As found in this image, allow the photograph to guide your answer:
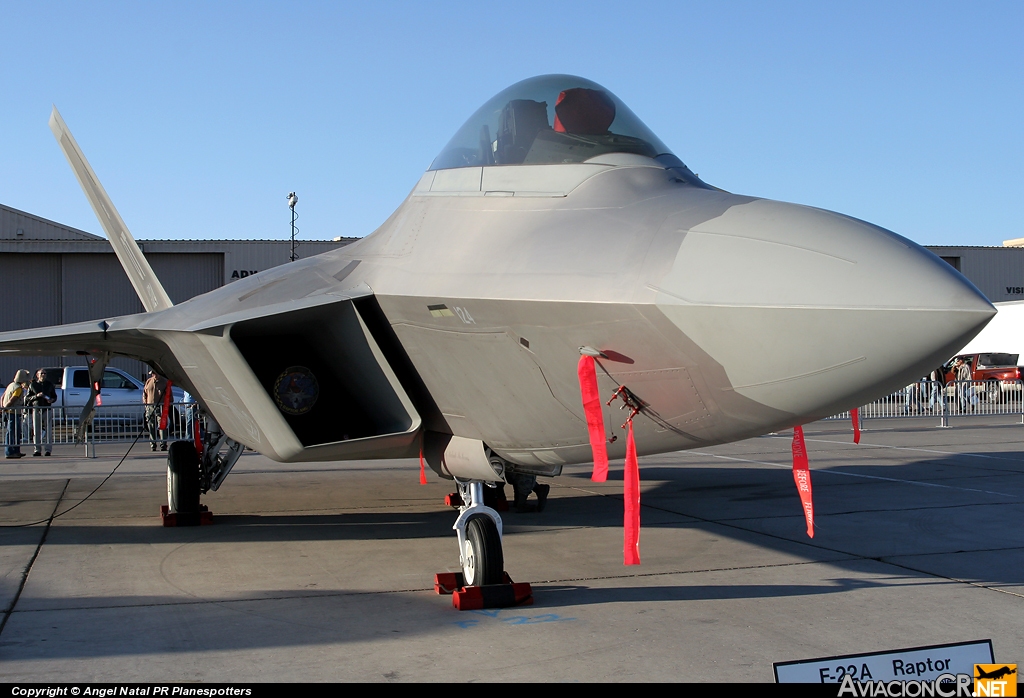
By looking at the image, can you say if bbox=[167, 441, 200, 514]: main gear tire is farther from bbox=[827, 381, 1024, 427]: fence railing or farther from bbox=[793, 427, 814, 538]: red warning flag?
bbox=[827, 381, 1024, 427]: fence railing

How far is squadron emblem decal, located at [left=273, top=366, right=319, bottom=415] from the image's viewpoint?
18.1 feet

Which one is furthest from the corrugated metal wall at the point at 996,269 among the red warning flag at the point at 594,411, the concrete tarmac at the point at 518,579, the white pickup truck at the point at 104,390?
the red warning flag at the point at 594,411

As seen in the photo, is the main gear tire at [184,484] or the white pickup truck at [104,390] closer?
the main gear tire at [184,484]

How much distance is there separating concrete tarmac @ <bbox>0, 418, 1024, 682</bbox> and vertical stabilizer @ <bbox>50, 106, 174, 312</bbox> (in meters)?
2.35

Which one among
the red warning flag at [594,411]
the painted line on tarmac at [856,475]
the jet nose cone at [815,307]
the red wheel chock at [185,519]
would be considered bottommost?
the painted line on tarmac at [856,475]

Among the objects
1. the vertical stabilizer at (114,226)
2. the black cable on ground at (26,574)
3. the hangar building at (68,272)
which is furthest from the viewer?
the hangar building at (68,272)

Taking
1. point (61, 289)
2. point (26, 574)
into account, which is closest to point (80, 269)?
point (61, 289)

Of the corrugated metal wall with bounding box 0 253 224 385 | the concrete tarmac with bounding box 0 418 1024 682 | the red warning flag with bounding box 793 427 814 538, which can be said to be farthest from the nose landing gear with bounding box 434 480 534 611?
the corrugated metal wall with bounding box 0 253 224 385

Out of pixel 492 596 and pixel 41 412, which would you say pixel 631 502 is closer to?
pixel 492 596

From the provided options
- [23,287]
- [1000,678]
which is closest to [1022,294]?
[23,287]

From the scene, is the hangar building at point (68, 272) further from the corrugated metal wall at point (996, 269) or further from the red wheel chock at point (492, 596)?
the corrugated metal wall at point (996, 269)

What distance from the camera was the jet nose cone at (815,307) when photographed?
316 cm

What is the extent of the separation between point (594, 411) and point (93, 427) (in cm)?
1392

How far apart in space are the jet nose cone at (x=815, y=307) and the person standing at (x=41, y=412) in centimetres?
1510
